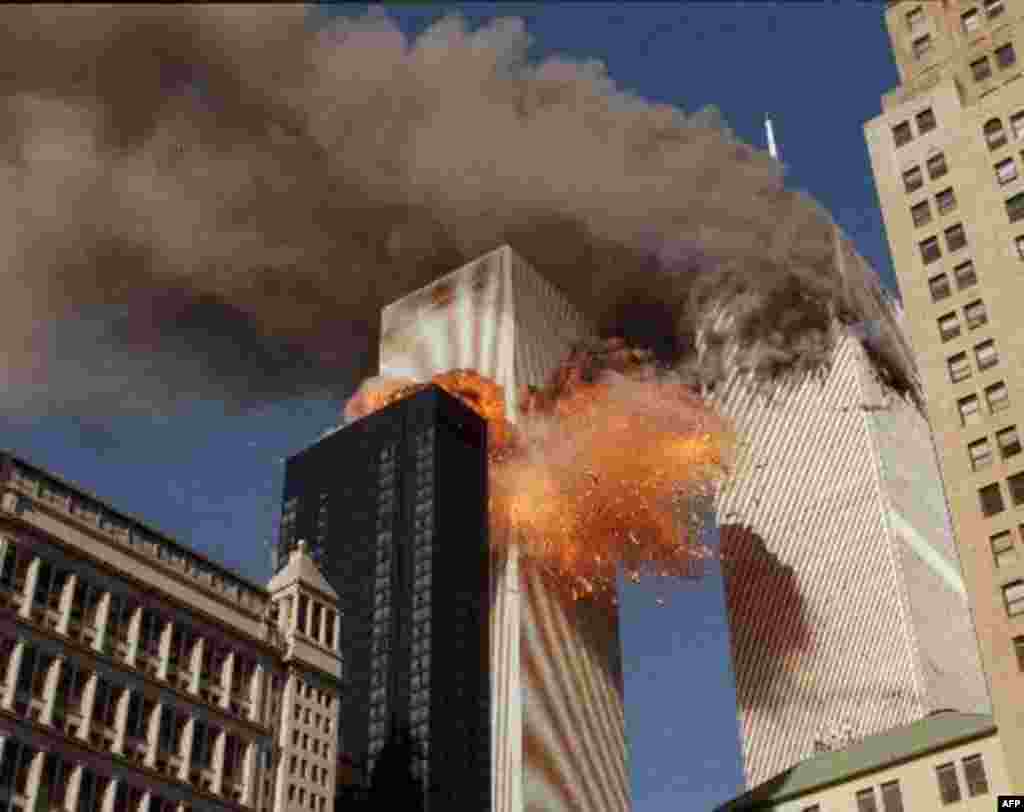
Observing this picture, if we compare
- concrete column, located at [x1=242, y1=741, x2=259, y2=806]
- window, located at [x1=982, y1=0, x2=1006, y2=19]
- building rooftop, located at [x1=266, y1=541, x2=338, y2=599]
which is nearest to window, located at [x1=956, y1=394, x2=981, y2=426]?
window, located at [x1=982, y1=0, x2=1006, y2=19]

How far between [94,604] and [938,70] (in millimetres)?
68529

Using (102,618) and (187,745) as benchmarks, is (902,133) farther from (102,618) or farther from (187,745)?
(187,745)

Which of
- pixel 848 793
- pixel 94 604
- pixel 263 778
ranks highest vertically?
pixel 94 604

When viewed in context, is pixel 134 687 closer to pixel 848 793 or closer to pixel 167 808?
pixel 167 808

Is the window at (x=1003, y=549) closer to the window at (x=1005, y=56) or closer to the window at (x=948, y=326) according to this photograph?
the window at (x=948, y=326)

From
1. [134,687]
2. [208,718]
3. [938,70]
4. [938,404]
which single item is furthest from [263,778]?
[938,70]

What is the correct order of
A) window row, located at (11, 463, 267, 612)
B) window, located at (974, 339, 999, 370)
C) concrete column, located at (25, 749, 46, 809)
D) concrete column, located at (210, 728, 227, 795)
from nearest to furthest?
1. window, located at (974, 339, 999, 370)
2. concrete column, located at (25, 749, 46, 809)
3. window row, located at (11, 463, 267, 612)
4. concrete column, located at (210, 728, 227, 795)

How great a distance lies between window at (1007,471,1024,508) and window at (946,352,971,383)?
24.0 ft

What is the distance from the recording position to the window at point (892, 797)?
9569cm

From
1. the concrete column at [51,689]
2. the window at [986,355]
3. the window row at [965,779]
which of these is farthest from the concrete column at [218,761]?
the window at [986,355]

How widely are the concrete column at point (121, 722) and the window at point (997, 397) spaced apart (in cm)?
6331

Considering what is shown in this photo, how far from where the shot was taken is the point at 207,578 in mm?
128125

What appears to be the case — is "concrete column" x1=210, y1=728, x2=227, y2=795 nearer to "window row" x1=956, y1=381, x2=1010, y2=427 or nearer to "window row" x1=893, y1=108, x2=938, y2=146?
"window row" x1=956, y1=381, x2=1010, y2=427

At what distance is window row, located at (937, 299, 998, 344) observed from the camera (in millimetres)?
88250
